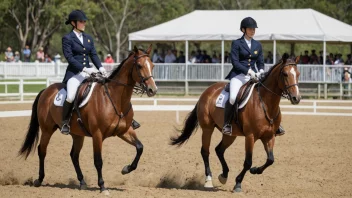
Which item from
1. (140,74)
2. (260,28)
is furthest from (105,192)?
(260,28)

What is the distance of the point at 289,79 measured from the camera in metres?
11.2

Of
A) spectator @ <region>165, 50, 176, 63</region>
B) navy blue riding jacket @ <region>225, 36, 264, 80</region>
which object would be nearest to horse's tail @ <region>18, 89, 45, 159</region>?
navy blue riding jacket @ <region>225, 36, 264, 80</region>

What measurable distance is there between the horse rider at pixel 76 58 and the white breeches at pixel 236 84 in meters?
1.52

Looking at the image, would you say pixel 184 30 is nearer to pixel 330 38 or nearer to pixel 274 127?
pixel 330 38

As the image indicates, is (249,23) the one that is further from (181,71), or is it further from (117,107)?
(181,71)

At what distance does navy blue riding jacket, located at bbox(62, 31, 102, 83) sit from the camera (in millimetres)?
11844

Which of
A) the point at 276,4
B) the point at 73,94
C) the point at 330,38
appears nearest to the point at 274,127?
the point at 73,94

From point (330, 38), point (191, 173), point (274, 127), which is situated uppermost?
point (330, 38)

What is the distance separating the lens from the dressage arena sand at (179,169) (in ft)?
37.4

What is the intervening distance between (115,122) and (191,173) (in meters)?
2.63

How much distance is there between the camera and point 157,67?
38.1 meters

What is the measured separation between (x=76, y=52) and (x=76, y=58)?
0.10 meters

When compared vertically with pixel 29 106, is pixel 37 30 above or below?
above

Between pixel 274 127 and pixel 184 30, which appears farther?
pixel 184 30
